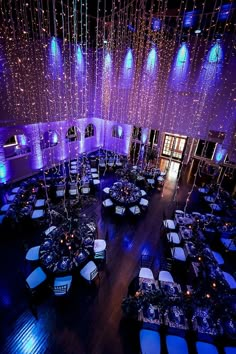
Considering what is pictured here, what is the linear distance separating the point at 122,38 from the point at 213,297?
10979mm

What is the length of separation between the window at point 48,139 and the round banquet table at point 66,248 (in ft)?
22.2

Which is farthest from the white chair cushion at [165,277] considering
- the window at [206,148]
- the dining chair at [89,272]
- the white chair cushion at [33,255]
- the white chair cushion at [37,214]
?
the window at [206,148]

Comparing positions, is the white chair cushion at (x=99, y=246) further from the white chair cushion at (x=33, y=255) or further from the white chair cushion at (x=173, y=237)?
the white chair cushion at (x=173, y=237)

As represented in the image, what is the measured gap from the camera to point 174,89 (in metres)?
9.13

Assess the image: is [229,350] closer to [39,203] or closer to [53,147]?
[39,203]

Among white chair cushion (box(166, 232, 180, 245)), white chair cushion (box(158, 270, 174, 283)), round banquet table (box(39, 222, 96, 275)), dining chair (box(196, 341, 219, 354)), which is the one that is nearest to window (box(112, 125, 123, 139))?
white chair cushion (box(166, 232, 180, 245))

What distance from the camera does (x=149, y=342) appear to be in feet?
11.0

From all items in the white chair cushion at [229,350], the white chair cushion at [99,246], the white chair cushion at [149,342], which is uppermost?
the white chair cushion at [99,246]

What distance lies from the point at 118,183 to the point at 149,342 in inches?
227

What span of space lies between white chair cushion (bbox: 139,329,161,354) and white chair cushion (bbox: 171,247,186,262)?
83.6 inches

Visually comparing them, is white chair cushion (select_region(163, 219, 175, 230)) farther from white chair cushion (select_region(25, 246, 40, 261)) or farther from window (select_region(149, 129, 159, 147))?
window (select_region(149, 129, 159, 147))

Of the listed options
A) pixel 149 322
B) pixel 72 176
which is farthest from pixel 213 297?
pixel 72 176

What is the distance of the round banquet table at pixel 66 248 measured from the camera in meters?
4.53

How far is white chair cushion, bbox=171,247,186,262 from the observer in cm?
527
